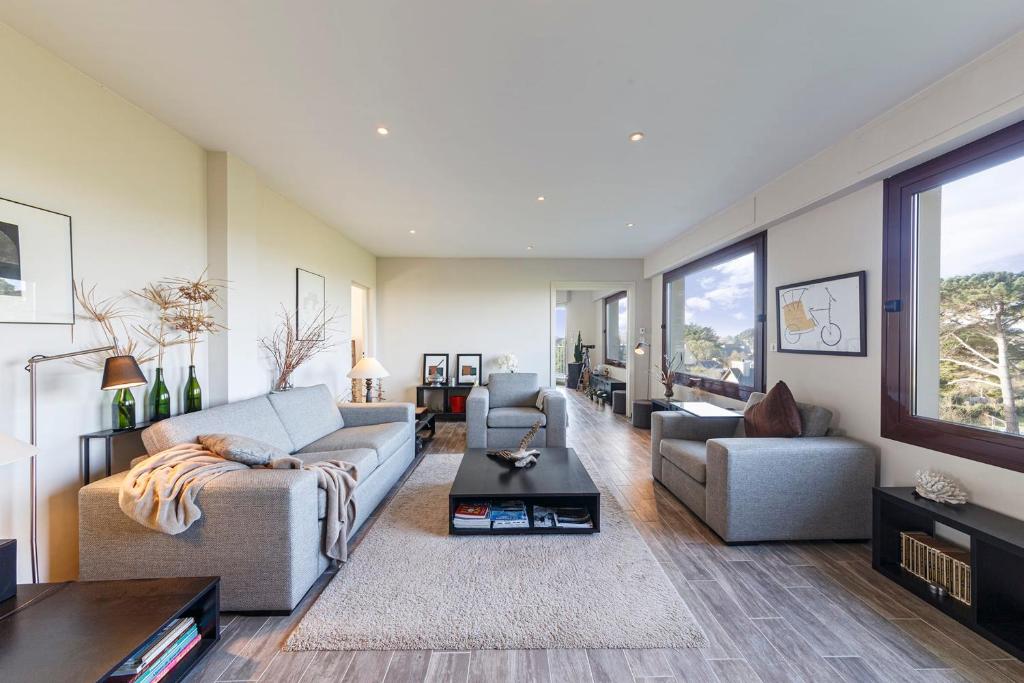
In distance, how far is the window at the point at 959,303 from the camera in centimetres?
189

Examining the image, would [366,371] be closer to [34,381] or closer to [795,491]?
[34,381]

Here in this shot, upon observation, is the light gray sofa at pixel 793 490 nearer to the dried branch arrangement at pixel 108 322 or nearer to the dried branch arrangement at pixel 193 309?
the dried branch arrangement at pixel 193 309

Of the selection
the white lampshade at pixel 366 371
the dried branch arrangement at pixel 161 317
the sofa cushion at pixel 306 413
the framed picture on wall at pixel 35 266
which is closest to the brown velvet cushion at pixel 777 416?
the sofa cushion at pixel 306 413

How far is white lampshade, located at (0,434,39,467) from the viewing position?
1.21 meters

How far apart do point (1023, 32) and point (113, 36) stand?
12.9 ft

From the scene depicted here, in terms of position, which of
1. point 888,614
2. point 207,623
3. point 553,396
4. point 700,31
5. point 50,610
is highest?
point 700,31

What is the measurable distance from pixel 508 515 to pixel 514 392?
2334 mm

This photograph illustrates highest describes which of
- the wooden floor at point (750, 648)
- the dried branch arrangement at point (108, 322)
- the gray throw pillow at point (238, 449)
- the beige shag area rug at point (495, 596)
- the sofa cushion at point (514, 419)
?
the dried branch arrangement at point (108, 322)

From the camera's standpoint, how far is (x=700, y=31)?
166cm

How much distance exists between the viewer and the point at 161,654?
4.55 ft

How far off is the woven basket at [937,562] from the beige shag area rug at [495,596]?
1270mm

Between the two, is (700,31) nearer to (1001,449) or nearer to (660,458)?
(1001,449)

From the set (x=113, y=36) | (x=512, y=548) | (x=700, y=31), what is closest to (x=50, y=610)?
(x=512, y=548)

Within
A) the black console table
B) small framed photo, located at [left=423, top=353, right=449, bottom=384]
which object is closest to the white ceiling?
the black console table
